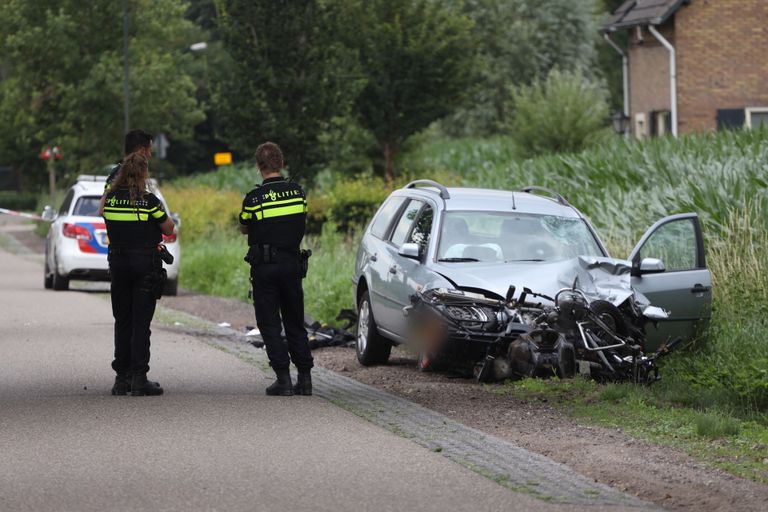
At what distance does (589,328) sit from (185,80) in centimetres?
4035

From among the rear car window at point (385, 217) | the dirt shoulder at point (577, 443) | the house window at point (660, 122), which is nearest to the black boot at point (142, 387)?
the dirt shoulder at point (577, 443)

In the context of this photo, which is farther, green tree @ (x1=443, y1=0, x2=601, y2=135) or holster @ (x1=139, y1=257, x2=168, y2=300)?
green tree @ (x1=443, y1=0, x2=601, y2=135)

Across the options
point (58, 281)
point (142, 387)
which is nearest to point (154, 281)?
point (142, 387)

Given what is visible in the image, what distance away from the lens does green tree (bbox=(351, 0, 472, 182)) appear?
44969mm

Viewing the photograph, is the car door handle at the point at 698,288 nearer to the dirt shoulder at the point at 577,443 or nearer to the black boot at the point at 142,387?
the dirt shoulder at the point at 577,443

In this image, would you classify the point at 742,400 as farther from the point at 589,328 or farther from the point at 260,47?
the point at 260,47

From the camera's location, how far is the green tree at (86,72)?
156ft

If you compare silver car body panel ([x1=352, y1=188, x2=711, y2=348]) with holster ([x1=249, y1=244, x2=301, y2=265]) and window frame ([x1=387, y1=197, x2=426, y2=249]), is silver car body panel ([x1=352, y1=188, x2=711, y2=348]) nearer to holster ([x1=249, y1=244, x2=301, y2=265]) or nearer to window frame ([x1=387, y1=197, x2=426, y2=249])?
window frame ([x1=387, y1=197, x2=426, y2=249])

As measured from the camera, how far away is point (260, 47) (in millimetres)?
32125

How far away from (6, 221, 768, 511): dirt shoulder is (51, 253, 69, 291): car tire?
10.8 meters

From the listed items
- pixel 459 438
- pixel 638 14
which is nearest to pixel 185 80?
pixel 638 14

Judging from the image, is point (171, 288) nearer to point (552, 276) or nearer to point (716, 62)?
point (552, 276)

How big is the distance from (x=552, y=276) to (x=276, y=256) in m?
2.29

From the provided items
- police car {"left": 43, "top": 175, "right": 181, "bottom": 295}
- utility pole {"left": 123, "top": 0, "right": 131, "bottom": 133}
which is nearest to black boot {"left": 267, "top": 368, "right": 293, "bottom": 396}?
police car {"left": 43, "top": 175, "right": 181, "bottom": 295}
